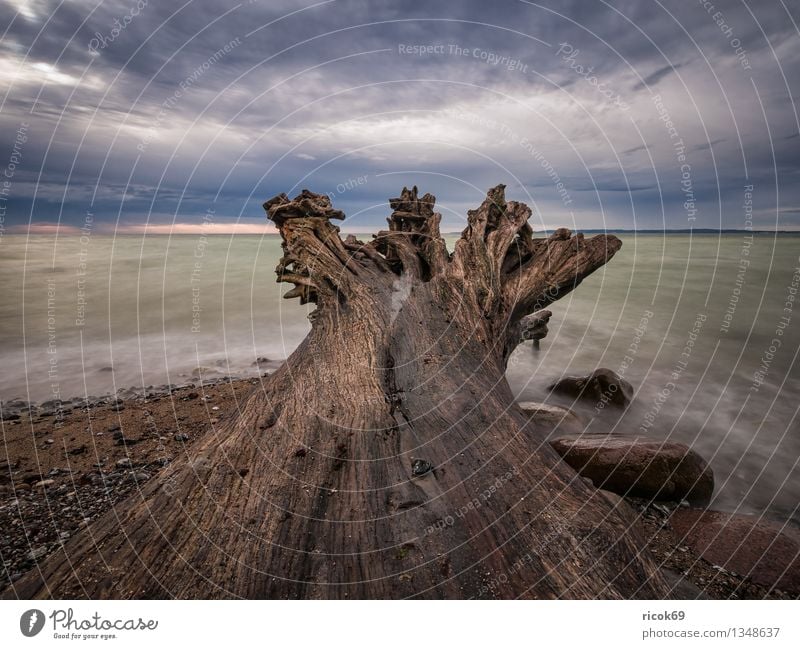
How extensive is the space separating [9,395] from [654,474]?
10.0 m

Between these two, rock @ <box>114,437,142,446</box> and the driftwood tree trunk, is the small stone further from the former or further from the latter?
rock @ <box>114,437,142,446</box>

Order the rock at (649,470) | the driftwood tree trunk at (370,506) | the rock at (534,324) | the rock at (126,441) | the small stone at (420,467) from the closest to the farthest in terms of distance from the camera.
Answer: the driftwood tree trunk at (370,506), the small stone at (420,467), the rock at (649,470), the rock at (126,441), the rock at (534,324)

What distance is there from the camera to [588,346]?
11.4 meters

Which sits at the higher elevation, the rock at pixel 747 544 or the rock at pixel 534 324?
the rock at pixel 534 324

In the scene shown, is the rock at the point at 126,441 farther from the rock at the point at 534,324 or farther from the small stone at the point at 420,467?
the rock at the point at 534,324

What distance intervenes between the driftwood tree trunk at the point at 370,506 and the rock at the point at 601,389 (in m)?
4.10

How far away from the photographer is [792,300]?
50.7 feet

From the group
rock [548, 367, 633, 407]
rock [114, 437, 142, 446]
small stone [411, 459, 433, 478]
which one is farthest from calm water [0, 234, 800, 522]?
small stone [411, 459, 433, 478]

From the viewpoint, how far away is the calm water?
675 centimetres

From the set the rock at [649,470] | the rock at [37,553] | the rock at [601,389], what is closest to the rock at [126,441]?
the rock at [37,553]

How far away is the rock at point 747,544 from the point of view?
373cm

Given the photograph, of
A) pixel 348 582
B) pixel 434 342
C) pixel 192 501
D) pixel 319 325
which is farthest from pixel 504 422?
pixel 319 325

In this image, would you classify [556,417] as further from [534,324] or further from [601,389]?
[534,324]
